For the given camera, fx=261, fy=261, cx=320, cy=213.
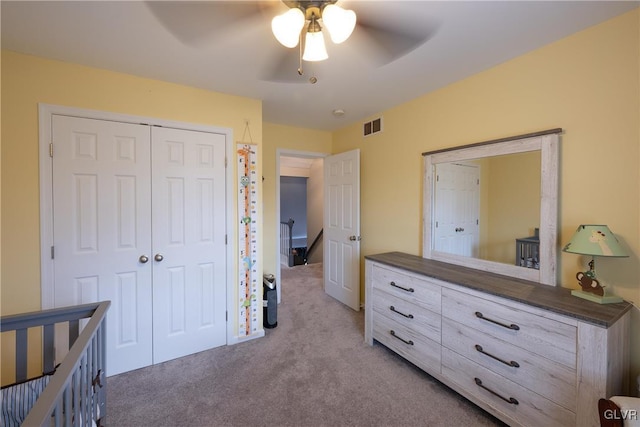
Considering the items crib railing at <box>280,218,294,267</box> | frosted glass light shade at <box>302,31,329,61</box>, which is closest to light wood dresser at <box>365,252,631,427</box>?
frosted glass light shade at <box>302,31,329,61</box>

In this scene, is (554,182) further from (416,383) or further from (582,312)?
(416,383)

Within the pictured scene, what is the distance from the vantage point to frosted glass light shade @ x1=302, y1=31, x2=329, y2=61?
47.8 inches

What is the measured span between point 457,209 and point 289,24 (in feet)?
6.58

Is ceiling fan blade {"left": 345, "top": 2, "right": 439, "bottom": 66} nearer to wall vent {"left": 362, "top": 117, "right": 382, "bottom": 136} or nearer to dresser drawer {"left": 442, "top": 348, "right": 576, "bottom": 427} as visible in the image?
wall vent {"left": 362, "top": 117, "right": 382, "bottom": 136}

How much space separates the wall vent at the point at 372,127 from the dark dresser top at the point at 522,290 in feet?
5.23

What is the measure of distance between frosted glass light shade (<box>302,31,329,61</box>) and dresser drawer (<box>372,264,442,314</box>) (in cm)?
168

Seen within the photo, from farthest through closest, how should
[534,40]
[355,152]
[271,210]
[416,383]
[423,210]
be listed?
[271,210] → [355,152] → [423,210] → [416,383] → [534,40]

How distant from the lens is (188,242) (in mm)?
2342

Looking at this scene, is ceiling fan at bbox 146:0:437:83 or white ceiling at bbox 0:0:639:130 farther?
white ceiling at bbox 0:0:639:130

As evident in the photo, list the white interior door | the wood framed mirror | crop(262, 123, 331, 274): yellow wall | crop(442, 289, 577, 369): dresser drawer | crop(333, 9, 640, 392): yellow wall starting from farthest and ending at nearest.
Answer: crop(262, 123, 331, 274): yellow wall
the white interior door
the wood framed mirror
crop(333, 9, 640, 392): yellow wall
crop(442, 289, 577, 369): dresser drawer

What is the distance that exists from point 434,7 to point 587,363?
6.30ft

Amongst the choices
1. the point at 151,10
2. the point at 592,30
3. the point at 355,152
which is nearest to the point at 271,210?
the point at 355,152

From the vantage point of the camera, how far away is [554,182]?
1.67 m

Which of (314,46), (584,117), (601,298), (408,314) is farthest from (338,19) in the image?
(408,314)
